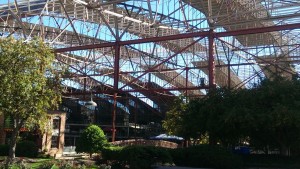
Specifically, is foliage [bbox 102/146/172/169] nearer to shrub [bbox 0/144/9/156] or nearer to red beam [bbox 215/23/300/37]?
shrub [bbox 0/144/9/156]

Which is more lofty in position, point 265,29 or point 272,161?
point 265,29

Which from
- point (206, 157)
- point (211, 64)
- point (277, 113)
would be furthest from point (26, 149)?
point (277, 113)

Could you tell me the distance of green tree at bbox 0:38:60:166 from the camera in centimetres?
1736

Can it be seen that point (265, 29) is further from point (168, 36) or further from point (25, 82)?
point (25, 82)

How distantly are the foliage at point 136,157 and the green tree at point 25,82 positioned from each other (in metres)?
5.53

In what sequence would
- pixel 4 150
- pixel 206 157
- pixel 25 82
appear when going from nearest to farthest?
pixel 25 82, pixel 206 157, pixel 4 150

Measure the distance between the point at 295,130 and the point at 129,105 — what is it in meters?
56.8

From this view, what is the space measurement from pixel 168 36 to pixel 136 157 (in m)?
15.1

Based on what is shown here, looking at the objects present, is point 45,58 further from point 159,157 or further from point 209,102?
point 209,102

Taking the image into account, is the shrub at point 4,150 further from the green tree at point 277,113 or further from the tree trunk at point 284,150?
the tree trunk at point 284,150

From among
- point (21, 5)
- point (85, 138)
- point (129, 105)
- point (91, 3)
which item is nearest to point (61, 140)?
point (85, 138)

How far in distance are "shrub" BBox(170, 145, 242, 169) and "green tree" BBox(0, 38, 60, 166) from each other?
10.7 metres

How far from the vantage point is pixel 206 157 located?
25.4 meters

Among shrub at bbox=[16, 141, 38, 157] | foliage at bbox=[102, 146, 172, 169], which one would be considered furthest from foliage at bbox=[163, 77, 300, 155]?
shrub at bbox=[16, 141, 38, 157]
